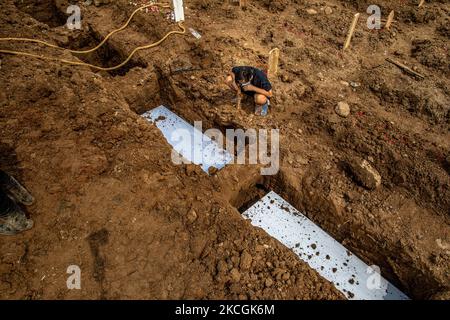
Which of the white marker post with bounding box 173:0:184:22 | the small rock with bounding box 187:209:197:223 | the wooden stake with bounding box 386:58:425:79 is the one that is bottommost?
the small rock with bounding box 187:209:197:223

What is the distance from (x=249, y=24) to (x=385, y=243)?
15.1 ft

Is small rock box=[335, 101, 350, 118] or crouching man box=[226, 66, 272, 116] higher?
crouching man box=[226, 66, 272, 116]

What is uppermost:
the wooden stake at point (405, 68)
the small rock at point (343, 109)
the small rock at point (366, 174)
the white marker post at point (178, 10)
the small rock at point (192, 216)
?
the white marker post at point (178, 10)

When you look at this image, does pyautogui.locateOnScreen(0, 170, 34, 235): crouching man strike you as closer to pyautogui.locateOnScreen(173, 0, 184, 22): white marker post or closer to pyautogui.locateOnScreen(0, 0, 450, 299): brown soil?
pyautogui.locateOnScreen(0, 0, 450, 299): brown soil

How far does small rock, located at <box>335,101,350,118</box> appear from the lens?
4.28 metres

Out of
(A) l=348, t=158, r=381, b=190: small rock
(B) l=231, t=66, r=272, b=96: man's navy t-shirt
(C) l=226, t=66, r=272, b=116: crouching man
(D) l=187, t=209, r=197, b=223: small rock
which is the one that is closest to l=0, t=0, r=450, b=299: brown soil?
(D) l=187, t=209, r=197, b=223: small rock

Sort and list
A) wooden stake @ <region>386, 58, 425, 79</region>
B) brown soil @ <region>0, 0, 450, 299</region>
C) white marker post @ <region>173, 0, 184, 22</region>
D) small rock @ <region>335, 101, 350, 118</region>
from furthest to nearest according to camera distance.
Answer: white marker post @ <region>173, 0, 184, 22</region>
wooden stake @ <region>386, 58, 425, 79</region>
small rock @ <region>335, 101, 350, 118</region>
brown soil @ <region>0, 0, 450, 299</region>

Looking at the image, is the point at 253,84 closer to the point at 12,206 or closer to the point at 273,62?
the point at 273,62

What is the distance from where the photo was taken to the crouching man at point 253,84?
4168 millimetres

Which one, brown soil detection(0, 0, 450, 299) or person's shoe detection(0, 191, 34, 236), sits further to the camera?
brown soil detection(0, 0, 450, 299)

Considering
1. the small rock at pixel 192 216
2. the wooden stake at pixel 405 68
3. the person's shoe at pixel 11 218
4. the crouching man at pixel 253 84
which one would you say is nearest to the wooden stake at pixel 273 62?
the crouching man at pixel 253 84

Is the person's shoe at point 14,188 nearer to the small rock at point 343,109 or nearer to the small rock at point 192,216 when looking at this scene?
the small rock at point 192,216

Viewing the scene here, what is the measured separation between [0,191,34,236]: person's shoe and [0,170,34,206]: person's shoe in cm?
19

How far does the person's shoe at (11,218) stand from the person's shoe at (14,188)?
0.19 meters
